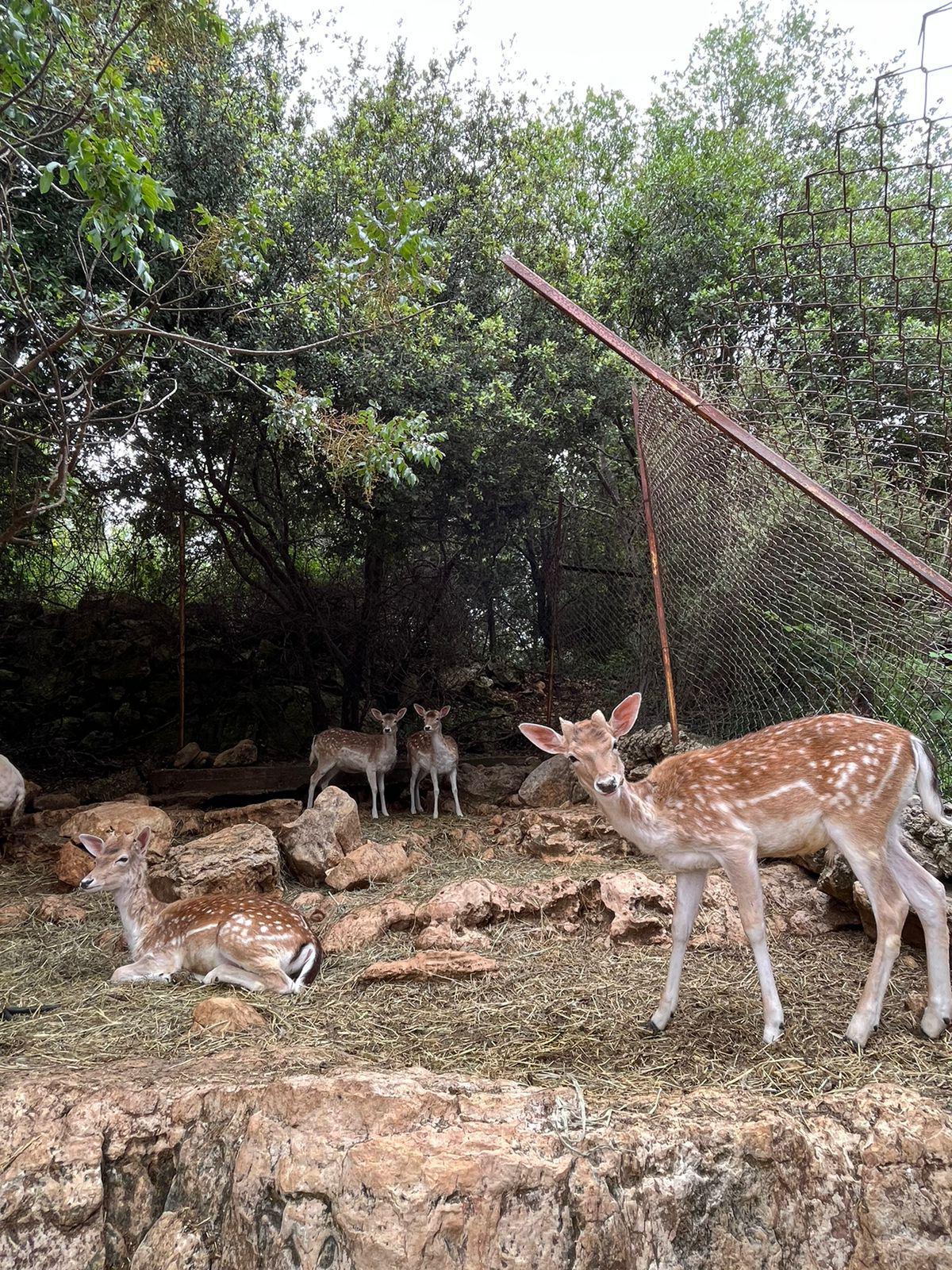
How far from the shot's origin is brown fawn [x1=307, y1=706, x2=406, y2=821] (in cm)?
870

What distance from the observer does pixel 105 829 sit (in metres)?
6.22

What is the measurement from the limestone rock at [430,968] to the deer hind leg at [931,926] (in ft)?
6.21

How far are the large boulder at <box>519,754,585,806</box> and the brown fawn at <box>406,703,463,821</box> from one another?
83 centimetres

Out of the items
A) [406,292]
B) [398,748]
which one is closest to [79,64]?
[406,292]

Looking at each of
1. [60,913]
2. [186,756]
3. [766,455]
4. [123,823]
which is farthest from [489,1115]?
[186,756]

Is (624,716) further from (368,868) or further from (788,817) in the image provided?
(368,868)

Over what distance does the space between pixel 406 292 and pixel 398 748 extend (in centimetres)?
611

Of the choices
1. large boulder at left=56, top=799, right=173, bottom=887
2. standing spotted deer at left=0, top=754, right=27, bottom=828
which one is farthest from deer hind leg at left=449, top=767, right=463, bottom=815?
standing spotted deer at left=0, top=754, right=27, bottom=828

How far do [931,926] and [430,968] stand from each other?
220cm

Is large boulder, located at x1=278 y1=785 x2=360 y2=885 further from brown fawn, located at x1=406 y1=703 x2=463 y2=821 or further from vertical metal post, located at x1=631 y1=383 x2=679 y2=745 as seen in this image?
vertical metal post, located at x1=631 y1=383 x2=679 y2=745

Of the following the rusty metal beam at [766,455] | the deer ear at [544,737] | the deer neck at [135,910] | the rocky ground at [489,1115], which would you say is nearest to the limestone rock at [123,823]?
the deer neck at [135,910]

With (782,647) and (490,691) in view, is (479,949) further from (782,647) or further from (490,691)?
(490,691)

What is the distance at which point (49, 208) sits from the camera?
5988 millimetres

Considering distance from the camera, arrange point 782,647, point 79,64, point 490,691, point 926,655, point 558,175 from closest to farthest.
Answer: point 926,655, point 79,64, point 782,647, point 558,175, point 490,691
